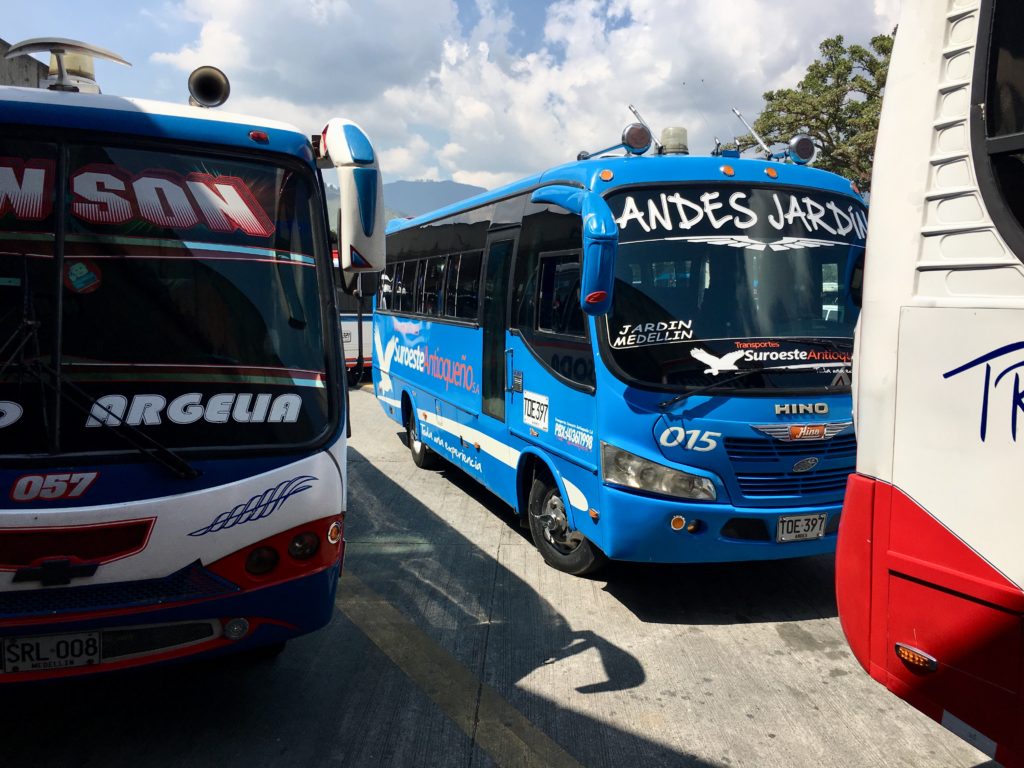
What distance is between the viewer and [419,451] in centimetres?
896

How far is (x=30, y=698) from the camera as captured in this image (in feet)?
12.3

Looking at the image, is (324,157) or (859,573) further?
(324,157)

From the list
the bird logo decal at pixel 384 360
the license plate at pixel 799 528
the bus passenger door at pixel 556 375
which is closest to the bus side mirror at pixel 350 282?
the bus passenger door at pixel 556 375

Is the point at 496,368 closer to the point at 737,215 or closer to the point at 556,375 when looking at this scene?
the point at 556,375

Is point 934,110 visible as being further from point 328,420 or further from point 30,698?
point 30,698

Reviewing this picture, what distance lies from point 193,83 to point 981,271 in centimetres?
398

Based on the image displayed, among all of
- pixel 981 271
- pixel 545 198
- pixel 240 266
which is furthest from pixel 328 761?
pixel 545 198

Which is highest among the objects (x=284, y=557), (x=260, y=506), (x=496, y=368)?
(x=496, y=368)

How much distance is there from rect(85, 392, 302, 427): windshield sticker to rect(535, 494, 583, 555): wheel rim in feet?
8.54

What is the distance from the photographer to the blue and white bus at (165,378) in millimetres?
2922

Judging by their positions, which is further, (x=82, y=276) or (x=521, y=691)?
(x=521, y=691)

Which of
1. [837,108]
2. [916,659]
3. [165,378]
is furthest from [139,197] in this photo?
[837,108]

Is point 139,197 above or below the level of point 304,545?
above

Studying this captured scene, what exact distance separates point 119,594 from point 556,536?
3264mm
